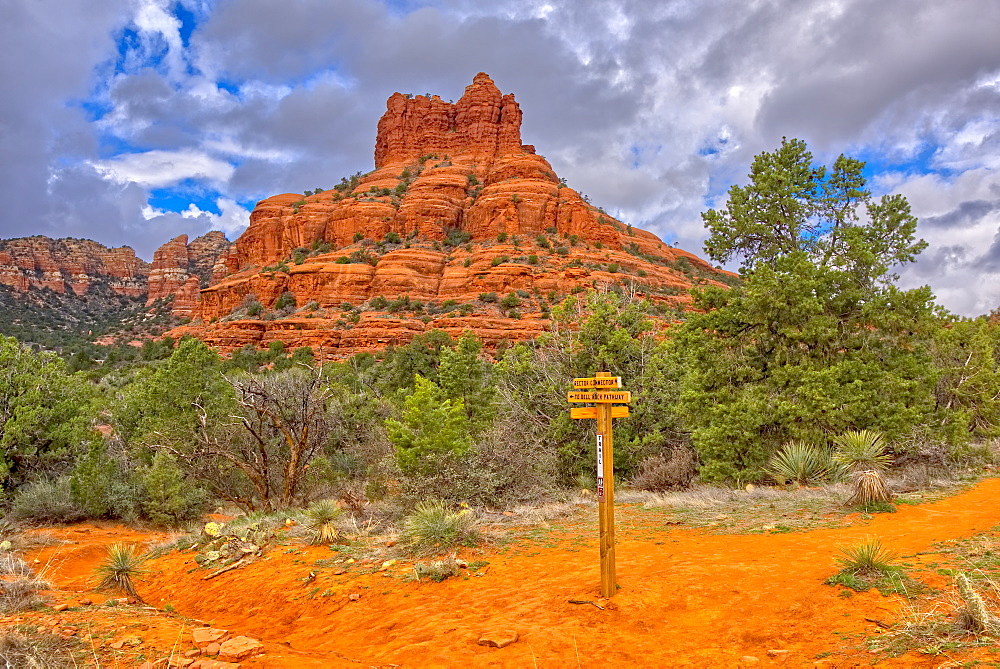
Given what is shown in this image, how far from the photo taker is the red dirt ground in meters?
4.81

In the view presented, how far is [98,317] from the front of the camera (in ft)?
330

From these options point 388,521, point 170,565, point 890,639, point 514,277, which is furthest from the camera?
point 514,277

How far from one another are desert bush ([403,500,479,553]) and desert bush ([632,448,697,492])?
6.99 m

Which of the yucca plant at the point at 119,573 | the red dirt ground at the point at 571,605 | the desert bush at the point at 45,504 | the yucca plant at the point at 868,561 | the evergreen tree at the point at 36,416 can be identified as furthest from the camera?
the evergreen tree at the point at 36,416

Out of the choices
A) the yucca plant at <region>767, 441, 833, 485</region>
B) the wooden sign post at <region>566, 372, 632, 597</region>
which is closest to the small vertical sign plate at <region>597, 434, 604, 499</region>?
the wooden sign post at <region>566, 372, 632, 597</region>

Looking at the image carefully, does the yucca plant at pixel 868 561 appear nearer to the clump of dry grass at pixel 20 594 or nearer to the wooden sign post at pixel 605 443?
Result: the wooden sign post at pixel 605 443

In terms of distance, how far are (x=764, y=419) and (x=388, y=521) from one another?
8.69m

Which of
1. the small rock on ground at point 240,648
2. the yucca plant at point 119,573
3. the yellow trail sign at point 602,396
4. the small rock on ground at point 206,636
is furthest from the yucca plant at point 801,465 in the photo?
the yucca plant at point 119,573

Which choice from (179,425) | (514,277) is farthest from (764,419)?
(514,277)

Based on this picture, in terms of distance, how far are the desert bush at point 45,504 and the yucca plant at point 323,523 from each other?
837 cm

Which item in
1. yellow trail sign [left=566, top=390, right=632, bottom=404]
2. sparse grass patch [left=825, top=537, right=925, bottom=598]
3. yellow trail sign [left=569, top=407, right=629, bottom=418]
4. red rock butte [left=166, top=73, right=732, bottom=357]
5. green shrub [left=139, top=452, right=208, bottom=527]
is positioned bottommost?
green shrub [left=139, top=452, right=208, bottom=527]

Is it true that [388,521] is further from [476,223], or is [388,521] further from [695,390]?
[476,223]

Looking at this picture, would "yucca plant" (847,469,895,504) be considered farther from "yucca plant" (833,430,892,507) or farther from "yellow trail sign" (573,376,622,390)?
"yellow trail sign" (573,376,622,390)

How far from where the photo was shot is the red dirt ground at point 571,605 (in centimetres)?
481
